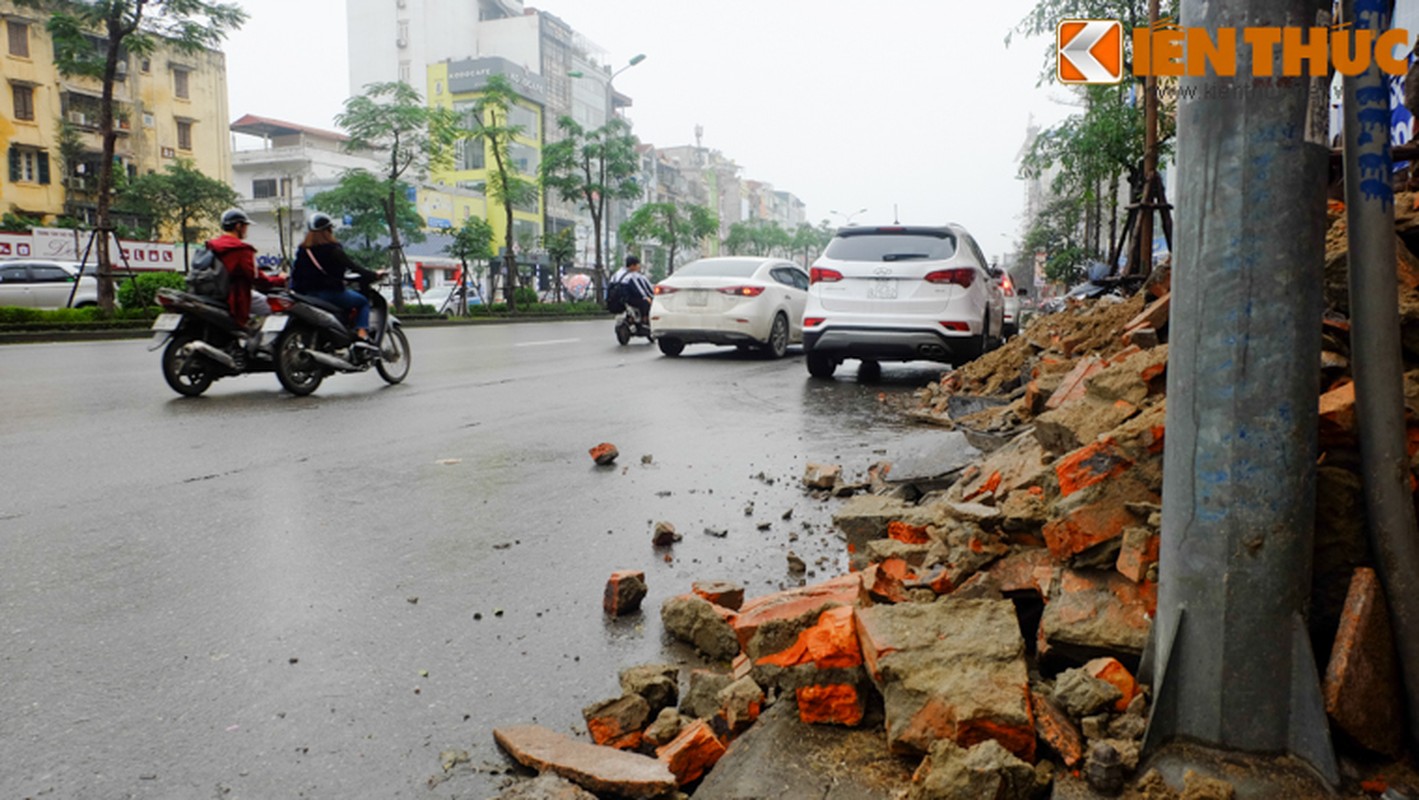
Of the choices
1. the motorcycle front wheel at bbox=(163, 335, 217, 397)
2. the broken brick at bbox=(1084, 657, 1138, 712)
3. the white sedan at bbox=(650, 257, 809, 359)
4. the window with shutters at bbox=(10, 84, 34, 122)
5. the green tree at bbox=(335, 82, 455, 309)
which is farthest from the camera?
the window with shutters at bbox=(10, 84, 34, 122)

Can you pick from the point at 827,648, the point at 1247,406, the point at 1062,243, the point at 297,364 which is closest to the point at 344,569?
the point at 827,648

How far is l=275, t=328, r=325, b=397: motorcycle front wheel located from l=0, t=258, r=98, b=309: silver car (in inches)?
738

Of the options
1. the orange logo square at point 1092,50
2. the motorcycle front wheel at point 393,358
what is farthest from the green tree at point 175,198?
the orange logo square at point 1092,50

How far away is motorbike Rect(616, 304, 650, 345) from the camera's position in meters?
17.7

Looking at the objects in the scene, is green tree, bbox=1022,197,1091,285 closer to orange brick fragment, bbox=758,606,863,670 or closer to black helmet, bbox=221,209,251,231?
black helmet, bbox=221,209,251,231

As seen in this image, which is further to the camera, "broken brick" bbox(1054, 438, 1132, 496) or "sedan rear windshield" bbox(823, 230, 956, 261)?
"sedan rear windshield" bbox(823, 230, 956, 261)

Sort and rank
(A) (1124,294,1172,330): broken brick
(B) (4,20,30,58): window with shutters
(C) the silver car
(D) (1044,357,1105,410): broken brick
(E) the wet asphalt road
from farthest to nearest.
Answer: (B) (4,20,30,58): window with shutters → (C) the silver car → (D) (1044,357,1105,410): broken brick → (A) (1124,294,1172,330): broken brick → (E) the wet asphalt road

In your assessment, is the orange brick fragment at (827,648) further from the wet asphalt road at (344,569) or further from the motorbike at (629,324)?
the motorbike at (629,324)

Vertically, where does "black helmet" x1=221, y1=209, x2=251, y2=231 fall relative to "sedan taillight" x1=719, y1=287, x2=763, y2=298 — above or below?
above

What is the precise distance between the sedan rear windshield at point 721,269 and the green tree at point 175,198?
35.5 m

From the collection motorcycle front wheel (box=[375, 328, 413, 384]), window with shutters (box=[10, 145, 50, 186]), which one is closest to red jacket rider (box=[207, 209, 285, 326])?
motorcycle front wheel (box=[375, 328, 413, 384])

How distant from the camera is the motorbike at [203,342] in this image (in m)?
8.95

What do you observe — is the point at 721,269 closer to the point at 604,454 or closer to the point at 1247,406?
the point at 604,454

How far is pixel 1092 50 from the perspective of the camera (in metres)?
13.2
